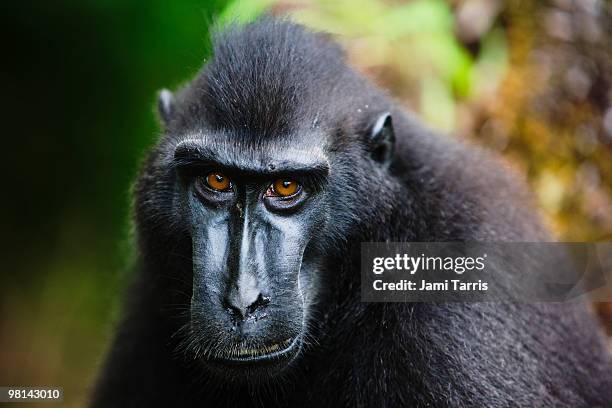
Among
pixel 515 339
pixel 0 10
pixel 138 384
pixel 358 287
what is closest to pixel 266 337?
pixel 358 287

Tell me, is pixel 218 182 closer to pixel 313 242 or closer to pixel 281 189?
pixel 281 189

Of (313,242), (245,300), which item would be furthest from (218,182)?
(245,300)

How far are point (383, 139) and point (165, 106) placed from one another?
1201 millimetres

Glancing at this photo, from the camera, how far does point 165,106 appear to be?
4281 millimetres

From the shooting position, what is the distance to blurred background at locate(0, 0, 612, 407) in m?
6.71

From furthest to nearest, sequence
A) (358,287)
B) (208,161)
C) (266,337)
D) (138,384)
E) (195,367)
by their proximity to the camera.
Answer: (138,384)
(195,367)
(358,287)
(208,161)
(266,337)

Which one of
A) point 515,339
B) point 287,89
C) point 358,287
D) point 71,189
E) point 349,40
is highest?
point 349,40

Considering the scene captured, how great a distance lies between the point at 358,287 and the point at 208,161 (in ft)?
3.13

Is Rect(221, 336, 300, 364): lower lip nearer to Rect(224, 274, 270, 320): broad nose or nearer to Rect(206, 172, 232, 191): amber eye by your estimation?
Rect(224, 274, 270, 320): broad nose

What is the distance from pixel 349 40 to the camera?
6.80 meters

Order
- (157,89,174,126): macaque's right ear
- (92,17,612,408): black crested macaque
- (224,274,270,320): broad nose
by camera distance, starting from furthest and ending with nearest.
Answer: (157,89,174,126): macaque's right ear, (92,17,612,408): black crested macaque, (224,274,270,320): broad nose

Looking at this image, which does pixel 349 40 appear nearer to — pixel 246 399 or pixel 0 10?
pixel 0 10

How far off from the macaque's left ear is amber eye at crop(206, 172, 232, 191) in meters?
0.75

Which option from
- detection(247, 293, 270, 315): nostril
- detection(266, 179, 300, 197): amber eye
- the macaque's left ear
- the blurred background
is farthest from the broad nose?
the blurred background
